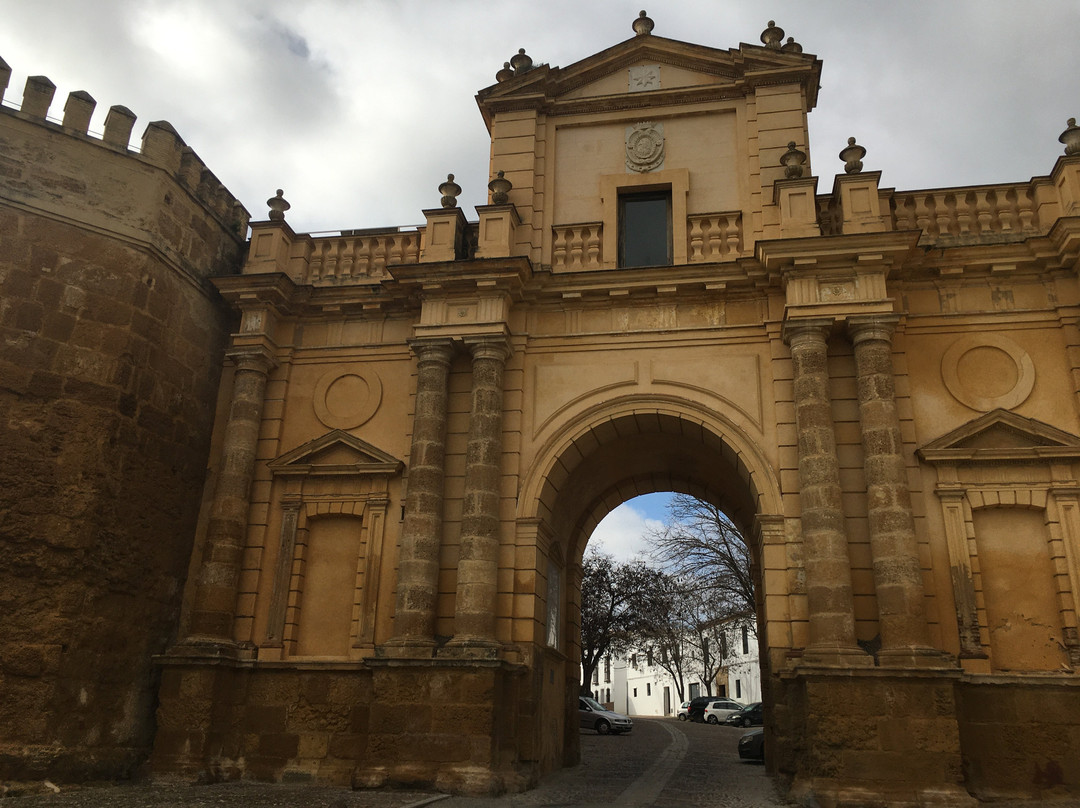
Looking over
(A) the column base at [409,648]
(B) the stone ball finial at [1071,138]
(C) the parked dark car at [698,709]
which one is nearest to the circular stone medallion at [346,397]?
(A) the column base at [409,648]

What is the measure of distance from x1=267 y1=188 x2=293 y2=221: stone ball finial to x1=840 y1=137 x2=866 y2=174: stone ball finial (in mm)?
9170

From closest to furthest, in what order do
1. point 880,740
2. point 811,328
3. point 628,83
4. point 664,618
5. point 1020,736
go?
point 880,740, point 1020,736, point 811,328, point 628,83, point 664,618

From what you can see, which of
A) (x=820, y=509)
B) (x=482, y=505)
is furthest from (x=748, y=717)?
(x=482, y=505)

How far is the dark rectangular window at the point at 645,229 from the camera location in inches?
555

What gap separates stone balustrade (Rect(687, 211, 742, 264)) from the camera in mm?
13477

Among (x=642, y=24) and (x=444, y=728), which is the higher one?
(x=642, y=24)

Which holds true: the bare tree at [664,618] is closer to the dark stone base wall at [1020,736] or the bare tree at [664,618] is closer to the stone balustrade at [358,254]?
the stone balustrade at [358,254]

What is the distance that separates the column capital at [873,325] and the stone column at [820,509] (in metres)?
0.37

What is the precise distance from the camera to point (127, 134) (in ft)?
43.0

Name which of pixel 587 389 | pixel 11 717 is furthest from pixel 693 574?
pixel 11 717

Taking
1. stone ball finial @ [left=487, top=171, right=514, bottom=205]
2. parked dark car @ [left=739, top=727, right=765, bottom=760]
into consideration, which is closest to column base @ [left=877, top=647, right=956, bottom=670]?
parked dark car @ [left=739, top=727, right=765, bottom=760]

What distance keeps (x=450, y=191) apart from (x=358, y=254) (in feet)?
6.29

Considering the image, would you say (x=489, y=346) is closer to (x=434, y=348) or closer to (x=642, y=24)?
(x=434, y=348)

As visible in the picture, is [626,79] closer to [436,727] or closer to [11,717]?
[436,727]
